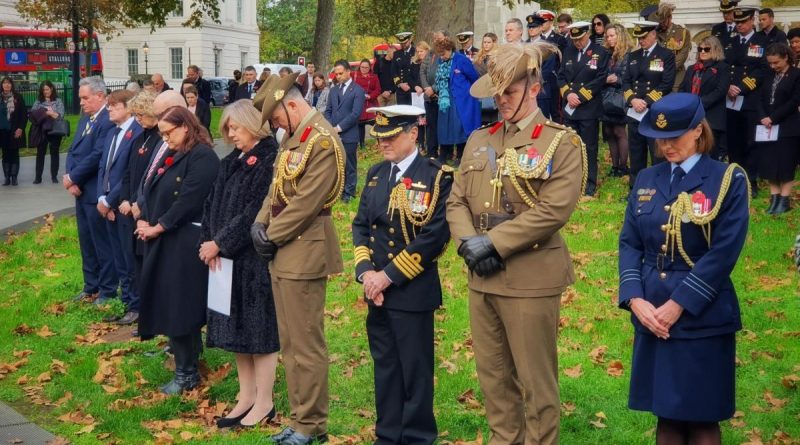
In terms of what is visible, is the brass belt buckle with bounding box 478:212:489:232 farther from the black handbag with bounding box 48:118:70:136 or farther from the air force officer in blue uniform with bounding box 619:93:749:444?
the black handbag with bounding box 48:118:70:136

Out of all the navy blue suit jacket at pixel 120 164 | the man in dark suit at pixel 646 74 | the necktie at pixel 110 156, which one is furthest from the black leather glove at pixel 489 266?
the man in dark suit at pixel 646 74

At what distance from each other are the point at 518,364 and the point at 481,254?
2.08 feet

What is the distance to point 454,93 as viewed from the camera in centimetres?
1517

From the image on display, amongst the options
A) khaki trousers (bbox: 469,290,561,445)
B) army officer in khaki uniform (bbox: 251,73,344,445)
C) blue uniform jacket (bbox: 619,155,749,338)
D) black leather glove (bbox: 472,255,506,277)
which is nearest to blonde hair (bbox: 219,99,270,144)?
army officer in khaki uniform (bbox: 251,73,344,445)

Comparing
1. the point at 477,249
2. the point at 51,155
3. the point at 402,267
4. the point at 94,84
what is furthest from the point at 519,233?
the point at 51,155

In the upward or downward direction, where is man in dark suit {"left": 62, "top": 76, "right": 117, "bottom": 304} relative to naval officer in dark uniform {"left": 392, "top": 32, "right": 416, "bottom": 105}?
downward

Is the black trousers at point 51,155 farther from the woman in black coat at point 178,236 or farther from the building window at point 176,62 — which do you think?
the building window at point 176,62

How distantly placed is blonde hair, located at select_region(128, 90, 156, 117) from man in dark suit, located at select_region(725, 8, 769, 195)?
7.86 m

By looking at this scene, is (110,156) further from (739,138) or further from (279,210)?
(739,138)

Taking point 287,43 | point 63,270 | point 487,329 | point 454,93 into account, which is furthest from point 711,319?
point 287,43

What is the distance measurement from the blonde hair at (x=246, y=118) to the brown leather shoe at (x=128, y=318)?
12.8 feet

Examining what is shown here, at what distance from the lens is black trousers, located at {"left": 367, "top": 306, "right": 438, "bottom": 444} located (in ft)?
19.3

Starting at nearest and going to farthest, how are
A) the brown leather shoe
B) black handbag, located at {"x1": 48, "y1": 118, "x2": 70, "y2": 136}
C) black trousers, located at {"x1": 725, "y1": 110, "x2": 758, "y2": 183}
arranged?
the brown leather shoe, black trousers, located at {"x1": 725, "y1": 110, "x2": 758, "y2": 183}, black handbag, located at {"x1": 48, "y1": 118, "x2": 70, "y2": 136}

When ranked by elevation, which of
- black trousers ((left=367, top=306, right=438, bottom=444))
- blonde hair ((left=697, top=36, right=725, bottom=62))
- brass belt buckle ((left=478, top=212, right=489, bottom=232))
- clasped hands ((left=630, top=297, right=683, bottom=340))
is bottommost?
black trousers ((left=367, top=306, right=438, bottom=444))
